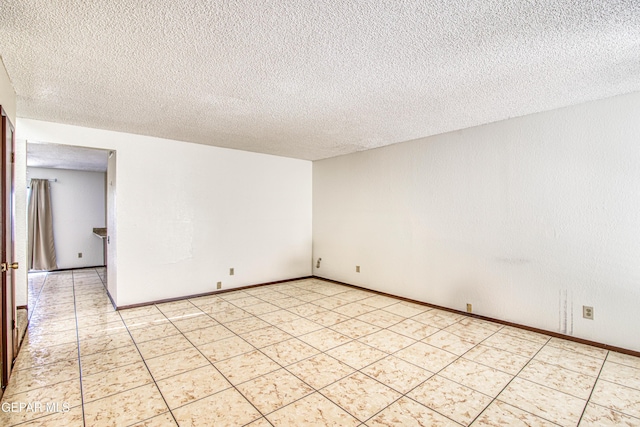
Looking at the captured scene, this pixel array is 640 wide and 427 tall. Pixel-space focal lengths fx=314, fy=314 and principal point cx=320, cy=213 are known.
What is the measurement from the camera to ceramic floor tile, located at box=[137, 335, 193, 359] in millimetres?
2805

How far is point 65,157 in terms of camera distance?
18.6 ft

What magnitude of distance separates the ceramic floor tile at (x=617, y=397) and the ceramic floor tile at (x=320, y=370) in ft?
5.56

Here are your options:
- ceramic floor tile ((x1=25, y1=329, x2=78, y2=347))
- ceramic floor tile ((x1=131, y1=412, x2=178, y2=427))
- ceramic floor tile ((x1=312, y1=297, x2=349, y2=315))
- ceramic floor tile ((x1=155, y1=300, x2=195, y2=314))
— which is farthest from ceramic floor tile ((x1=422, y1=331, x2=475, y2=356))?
ceramic floor tile ((x1=25, y1=329, x2=78, y2=347))

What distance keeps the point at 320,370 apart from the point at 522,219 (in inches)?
104

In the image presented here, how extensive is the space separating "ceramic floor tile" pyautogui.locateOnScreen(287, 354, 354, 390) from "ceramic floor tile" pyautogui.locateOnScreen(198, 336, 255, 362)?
0.58m

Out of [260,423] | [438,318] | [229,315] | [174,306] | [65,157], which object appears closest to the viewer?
[260,423]

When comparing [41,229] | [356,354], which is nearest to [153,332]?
[356,354]

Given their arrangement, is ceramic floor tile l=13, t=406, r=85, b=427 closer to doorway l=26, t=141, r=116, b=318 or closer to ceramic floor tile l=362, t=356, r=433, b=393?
ceramic floor tile l=362, t=356, r=433, b=393

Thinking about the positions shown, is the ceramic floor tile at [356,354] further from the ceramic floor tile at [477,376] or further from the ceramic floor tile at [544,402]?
the ceramic floor tile at [544,402]

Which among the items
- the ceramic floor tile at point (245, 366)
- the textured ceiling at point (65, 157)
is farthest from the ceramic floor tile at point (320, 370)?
the textured ceiling at point (65, 157)

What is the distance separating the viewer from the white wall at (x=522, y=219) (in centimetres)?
284

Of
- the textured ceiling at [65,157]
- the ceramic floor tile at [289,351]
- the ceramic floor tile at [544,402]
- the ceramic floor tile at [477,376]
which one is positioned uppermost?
the textured ceiling at [65,157]

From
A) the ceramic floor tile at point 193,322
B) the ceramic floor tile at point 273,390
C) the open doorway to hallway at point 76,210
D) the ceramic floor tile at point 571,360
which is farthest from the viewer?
the open doorway to hallway at point 76,210

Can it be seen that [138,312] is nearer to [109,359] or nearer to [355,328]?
[109,359]
